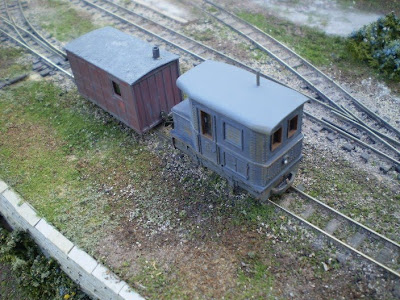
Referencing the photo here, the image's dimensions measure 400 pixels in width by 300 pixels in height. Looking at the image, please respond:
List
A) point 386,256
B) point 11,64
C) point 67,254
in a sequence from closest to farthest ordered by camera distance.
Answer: point 386,256
point 67,254
point 11,64

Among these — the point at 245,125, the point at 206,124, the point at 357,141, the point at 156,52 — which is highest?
the point at 245,125

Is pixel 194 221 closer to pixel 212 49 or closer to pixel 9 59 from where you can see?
pixel 212 49

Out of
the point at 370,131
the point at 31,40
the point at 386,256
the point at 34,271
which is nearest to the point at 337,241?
the point at 386,256

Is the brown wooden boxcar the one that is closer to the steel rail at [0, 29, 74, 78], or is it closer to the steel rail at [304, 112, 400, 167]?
the steel rail at [0, 29, 74, 78]

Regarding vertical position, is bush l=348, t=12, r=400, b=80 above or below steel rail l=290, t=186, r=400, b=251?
above

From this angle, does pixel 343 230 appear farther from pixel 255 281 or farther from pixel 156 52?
pixel 156 52

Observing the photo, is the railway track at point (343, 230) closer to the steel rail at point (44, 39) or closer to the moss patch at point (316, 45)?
the moss patch at point (316, 45)

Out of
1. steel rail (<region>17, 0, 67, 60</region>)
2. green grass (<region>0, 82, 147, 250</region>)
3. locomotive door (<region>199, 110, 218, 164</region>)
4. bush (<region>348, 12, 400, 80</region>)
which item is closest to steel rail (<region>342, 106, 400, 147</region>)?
bush (<region>348, 12, 400, 80</region>)
